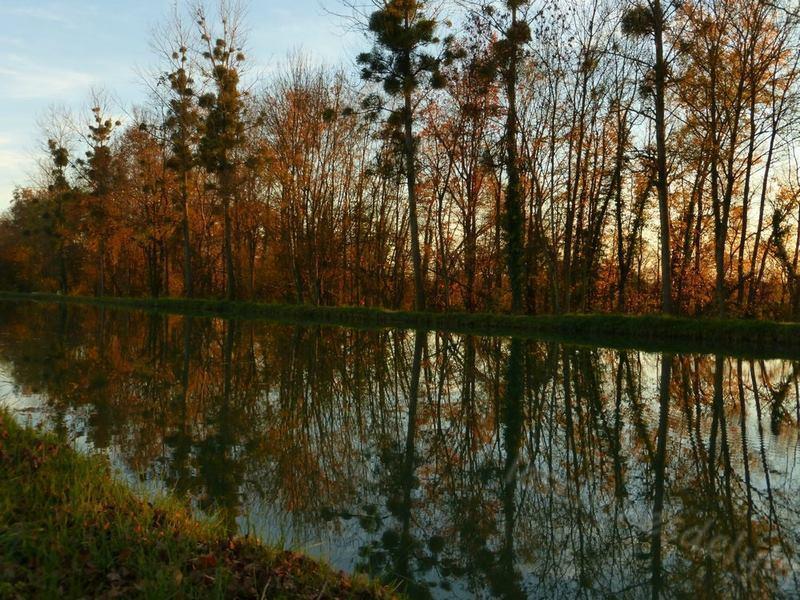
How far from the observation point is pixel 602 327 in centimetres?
2142

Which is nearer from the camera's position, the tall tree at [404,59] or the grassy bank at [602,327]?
the grassy bank at [602,327]

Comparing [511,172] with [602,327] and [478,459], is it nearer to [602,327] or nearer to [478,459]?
[602,327]

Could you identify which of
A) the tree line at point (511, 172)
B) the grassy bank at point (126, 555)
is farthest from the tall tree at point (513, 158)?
the grassy bank at point (126, 555)

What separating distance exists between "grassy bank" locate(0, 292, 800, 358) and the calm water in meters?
3.86

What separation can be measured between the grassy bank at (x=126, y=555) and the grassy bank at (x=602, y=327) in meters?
15.0

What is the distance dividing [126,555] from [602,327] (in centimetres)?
1931

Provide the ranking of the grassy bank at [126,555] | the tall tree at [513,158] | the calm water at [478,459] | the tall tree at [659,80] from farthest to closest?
1. the tall tree at [513,158]
2. the tall tree at [659,80]
3. the calm water at [478,459]
4. the grassy bank at [126,555]

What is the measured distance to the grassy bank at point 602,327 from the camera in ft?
57.8

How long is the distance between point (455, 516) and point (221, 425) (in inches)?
153

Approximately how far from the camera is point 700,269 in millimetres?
29656

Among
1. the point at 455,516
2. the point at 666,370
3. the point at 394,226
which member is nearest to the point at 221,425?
the point at 455,516

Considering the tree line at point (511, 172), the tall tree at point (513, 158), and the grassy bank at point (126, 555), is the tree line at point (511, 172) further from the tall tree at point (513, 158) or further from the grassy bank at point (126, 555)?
the grassy bank at point (126, 555)

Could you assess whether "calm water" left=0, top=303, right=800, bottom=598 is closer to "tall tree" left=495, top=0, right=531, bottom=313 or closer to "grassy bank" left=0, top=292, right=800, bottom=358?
"grassy bank" left=0, top=292, right=800, bottom=358

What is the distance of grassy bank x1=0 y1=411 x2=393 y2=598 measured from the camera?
3.43m
